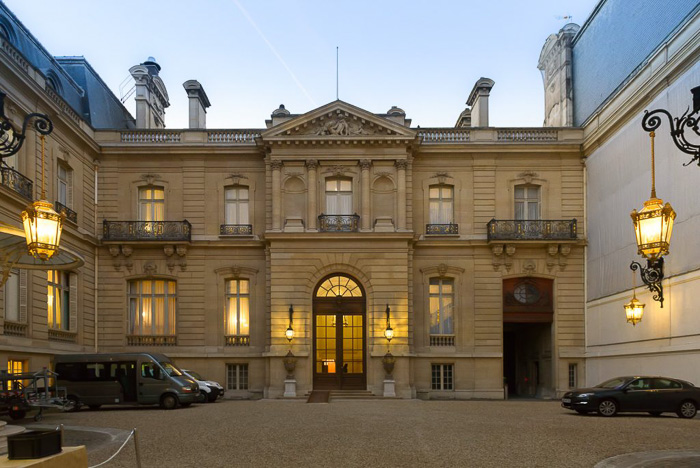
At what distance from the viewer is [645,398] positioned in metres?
22.2

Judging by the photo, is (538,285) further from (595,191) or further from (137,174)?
(137,174)

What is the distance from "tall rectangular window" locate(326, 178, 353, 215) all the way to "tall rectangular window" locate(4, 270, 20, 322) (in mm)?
13666

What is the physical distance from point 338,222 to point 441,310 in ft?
20.5

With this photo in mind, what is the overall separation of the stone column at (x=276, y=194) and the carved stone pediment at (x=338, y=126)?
1222 mm

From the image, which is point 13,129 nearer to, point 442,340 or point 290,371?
point 290,371

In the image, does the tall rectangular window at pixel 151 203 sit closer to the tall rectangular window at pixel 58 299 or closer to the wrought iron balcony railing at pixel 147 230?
the wrought iron balcony railing at pixel 147 230

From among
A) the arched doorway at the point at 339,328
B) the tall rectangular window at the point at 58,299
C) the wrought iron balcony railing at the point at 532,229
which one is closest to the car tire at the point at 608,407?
the wrought iron balcony railing at the point at 532,229

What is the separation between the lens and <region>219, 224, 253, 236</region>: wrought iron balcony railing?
34.9 m

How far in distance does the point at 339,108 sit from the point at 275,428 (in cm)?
1872

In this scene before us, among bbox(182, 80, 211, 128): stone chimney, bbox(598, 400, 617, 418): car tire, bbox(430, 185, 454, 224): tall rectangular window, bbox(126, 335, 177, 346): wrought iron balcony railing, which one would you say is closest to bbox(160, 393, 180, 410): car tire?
bbox(126, 335, 177, 346): wrought iron balcony railing

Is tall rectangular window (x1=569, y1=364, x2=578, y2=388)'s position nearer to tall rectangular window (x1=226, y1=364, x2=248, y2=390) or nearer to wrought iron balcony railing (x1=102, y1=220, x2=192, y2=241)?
tall rectangular window (x1=226, y1=364, x2=248, y2=390)

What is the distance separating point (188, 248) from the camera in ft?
114

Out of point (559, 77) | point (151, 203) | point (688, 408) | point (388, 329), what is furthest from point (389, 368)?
point (559, 77)

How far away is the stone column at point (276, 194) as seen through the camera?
111 ft
